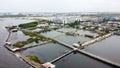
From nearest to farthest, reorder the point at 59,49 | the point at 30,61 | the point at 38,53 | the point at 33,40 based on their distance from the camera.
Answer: the point at 30,61 → the point at 38,53 → the point at 59,49 → the point at 33,40

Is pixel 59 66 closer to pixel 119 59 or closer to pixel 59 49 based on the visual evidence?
pixel 59 49

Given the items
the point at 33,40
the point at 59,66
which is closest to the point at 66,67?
the point at 59,66

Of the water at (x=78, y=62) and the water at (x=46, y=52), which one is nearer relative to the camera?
the water at (x=78, y=62)

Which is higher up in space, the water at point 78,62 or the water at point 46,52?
the water at point 46,52

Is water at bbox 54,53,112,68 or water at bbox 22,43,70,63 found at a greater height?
water at bbox 22,43,70,63

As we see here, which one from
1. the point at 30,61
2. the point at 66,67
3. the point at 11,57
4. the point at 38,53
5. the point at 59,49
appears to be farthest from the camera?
the point at 59,49

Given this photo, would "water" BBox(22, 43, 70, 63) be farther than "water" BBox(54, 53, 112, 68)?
Yes

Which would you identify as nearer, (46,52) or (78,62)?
(78,62)

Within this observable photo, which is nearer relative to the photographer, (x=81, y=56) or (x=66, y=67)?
(x=66, y=67)
